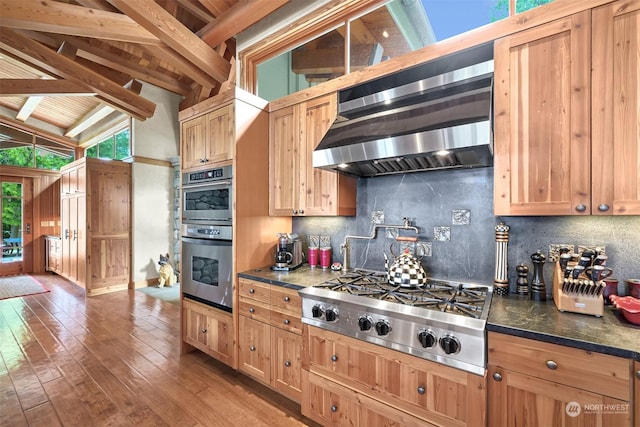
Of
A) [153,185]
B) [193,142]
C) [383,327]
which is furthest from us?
[153,185]

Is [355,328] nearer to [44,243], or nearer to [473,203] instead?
[473,203]

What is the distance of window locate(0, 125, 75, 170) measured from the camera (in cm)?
645

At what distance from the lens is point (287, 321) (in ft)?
6.66

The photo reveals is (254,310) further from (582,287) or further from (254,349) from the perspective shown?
→ (582,287)

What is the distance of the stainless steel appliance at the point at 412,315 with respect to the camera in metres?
1.32

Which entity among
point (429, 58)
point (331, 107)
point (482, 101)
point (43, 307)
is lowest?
point (43, 307)

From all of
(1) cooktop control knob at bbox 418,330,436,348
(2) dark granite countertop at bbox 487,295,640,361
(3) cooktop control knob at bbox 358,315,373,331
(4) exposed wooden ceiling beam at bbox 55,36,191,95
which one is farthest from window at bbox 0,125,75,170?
(2) dark granite countertop at bbox 487,295,640,361

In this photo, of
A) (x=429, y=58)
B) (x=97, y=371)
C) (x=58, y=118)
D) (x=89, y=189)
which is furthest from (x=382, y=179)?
(x=58, y=118)

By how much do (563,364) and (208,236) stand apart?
2.54 metres

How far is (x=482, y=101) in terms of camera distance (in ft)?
4.94

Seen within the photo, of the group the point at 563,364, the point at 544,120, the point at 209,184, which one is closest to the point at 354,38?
the point at 544,120

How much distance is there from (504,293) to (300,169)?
174 centimetres

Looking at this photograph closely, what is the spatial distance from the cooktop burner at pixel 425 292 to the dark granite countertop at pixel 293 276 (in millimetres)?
133

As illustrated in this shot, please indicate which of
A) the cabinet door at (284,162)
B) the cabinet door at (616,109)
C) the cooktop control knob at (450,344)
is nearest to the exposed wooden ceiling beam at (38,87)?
the cabinet door at (284,162)
